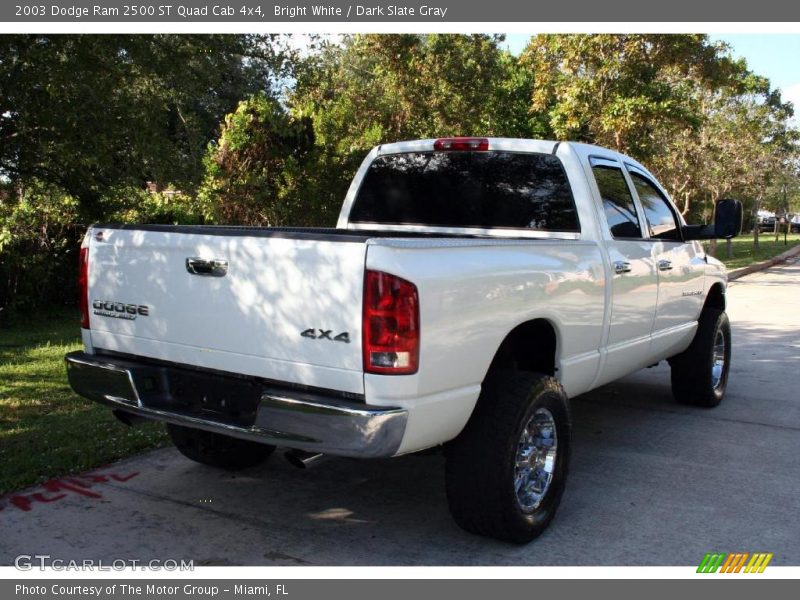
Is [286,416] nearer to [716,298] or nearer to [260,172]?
[716,298]

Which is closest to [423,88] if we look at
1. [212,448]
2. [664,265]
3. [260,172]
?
[260,172]

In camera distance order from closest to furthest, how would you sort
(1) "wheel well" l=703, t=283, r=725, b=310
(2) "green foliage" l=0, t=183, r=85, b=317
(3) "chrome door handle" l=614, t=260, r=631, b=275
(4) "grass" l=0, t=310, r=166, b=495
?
(4) "grass" l=0, t=310, r=166, b=495 < (3) "chrome door handle" l=614, t=260, r=631, b=275 < (1) "wheel well" l=703, t=283, r=725, b=310 < (2) "green foliage" l=0, t=183, r=85, b=317

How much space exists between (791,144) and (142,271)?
3526 centimetres

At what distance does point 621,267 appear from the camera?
493 centimetres

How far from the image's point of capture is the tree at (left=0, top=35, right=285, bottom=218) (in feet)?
18.4

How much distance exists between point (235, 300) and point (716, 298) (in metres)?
4.87

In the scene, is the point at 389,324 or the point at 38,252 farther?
the point at 38,252

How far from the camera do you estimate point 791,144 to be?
33.7m

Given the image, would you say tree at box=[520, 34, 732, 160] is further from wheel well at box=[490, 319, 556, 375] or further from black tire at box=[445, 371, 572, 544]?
black tire at box=[445, 371, 572, 544]

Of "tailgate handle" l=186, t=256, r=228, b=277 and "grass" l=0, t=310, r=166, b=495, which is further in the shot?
"grass" l=0, t=310, r=166, b=495

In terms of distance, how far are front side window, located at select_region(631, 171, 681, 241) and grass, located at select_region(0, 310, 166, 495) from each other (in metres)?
3.77
